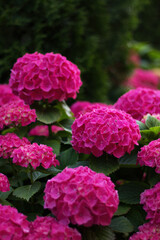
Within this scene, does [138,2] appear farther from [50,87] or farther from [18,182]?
[18,182]

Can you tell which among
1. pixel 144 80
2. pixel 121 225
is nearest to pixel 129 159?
pixel 121 225

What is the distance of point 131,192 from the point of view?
1859 mm

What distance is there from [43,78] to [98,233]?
38.7 inches

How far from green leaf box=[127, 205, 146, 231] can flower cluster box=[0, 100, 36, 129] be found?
728mm

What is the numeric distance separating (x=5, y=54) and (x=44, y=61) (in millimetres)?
1370

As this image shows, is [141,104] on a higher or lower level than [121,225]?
higher

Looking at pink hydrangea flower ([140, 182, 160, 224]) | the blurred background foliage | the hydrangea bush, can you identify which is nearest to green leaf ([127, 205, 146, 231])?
the hydrangea bush

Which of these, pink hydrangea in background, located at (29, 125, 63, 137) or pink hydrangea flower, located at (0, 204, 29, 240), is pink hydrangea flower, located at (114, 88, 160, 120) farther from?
pink hydrangea flower, located at (0, 204, 29, 240)

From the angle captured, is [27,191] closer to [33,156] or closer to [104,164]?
[33,156]

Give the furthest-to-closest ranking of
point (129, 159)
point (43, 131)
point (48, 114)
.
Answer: point (43, 131) → point (48, 114) → point (129, 159)

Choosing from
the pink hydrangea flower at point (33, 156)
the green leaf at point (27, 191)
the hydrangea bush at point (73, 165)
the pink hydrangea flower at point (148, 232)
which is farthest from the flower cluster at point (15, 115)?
the pink hydrangea flower at point (148, 232)

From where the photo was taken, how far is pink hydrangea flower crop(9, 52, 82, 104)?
2145 mm

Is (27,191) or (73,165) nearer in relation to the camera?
(27,191)

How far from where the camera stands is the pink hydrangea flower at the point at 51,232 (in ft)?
4.59
